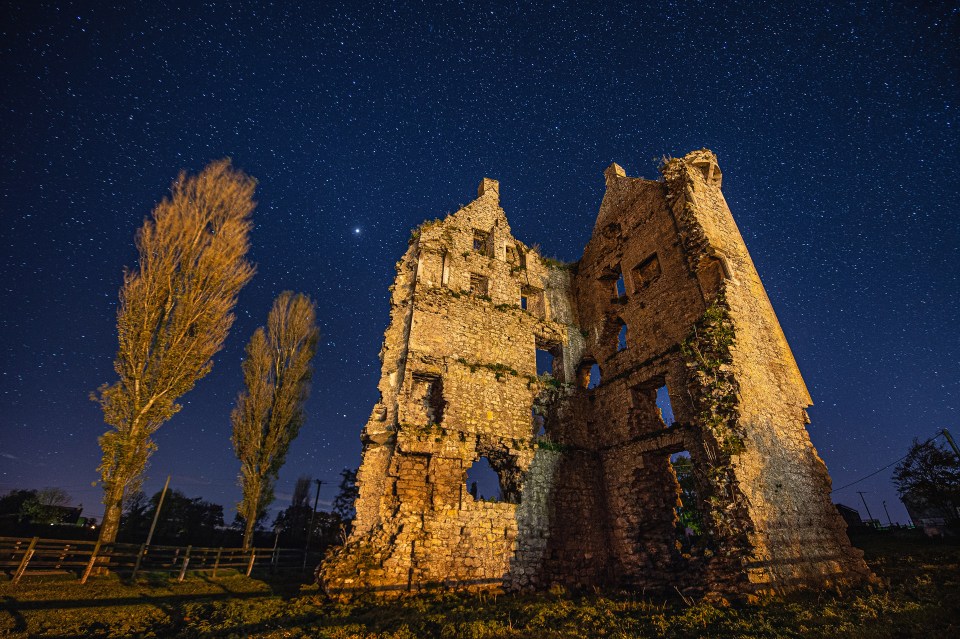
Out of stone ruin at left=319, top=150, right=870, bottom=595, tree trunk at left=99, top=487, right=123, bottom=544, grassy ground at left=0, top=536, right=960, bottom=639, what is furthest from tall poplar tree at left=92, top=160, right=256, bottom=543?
stone ruin at left=319, top=150, right=870, bottom=595

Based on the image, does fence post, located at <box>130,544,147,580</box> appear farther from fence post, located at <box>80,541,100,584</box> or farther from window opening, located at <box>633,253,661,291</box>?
window opening, located at <box>633,253,661,291</box>

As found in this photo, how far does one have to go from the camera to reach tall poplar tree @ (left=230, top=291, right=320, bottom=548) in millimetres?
16312

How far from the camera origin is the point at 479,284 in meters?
14.4

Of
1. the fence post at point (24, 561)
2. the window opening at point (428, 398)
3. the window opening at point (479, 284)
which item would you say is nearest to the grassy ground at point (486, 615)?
the fence post at point (24, 561)

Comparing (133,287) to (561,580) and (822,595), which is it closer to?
(561,580)

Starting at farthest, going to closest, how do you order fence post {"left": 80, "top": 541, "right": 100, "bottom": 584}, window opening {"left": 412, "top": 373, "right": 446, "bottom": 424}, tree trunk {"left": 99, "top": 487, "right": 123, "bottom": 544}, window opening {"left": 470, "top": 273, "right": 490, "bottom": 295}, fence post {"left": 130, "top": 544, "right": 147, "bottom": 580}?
window opening {"left": 470, "top": 273, "right": 490, "bottom": 295}, window opening {"left": 412, "top": 373, "right": 446, "bottom": 424}, fence post {"left": 130, "top": 544, "right": 147, "bottom": 580}, tree trunk {"left": 99, "top": 487, "right": 123, "bottom": 544}, fence post {"left": 80, "top": 541, "right": 100, "bottom": 584}

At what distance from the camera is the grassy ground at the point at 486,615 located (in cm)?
546

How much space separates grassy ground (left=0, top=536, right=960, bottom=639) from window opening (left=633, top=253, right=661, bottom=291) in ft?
28.4

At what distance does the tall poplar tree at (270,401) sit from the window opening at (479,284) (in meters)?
10.2

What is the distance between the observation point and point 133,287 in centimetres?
1175

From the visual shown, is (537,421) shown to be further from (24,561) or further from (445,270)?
(24,561)

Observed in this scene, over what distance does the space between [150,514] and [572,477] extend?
39055 millimetres

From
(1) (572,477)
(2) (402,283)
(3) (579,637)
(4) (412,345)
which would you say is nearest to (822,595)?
(3) (579,637)

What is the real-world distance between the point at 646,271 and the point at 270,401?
17117 millimetres
